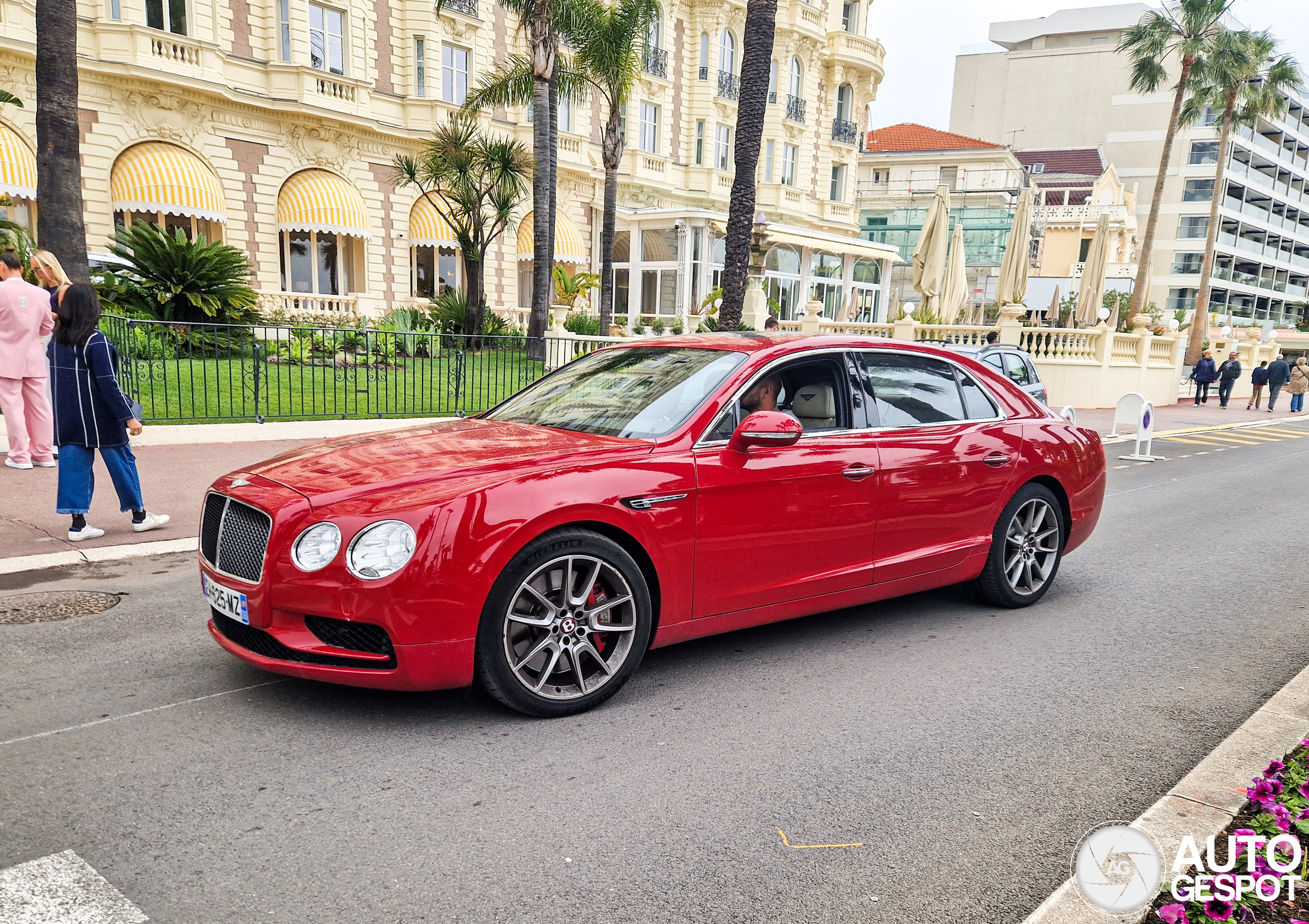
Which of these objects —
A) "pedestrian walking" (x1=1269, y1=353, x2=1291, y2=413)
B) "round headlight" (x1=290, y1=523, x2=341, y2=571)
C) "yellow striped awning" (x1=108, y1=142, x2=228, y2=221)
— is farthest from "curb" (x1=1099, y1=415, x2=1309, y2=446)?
"yellow striped awning" (x1=108, y1=142, x2=228, y2=221)

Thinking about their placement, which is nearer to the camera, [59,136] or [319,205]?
[59,136]

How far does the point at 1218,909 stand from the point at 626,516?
7.83 feet

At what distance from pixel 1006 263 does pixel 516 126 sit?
16766 millimetres

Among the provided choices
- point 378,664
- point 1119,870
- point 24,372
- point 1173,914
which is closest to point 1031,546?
point 1119,870

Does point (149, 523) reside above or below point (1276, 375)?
below

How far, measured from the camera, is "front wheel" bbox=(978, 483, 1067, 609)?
5555mm

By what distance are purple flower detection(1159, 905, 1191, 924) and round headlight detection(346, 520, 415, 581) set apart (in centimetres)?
262

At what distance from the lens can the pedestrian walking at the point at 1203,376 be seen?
95.8 feet

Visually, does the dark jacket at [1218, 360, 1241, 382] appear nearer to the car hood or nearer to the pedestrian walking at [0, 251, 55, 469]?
the car hood

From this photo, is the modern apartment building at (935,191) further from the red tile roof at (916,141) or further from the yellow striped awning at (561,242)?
the yellow striped awning at (561,242)

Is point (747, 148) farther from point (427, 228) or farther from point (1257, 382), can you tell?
point (1257, 382)

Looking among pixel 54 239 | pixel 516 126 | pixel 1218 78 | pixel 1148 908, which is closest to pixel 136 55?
pixel 516 126

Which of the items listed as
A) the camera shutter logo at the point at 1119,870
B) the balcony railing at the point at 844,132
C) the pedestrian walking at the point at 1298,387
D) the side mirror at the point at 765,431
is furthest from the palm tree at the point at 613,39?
the pedestrian walking at the point at 1298,387

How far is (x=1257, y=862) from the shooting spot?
2740 millimetres
